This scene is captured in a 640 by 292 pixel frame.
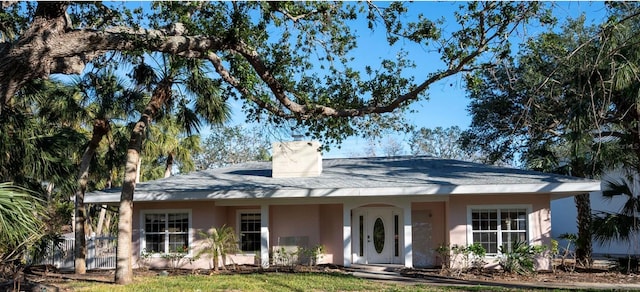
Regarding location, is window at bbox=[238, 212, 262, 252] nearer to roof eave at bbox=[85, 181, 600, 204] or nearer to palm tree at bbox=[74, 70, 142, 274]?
roof eave at bbox=[85, 181, 600, 204]

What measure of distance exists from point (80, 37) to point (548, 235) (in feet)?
46.7

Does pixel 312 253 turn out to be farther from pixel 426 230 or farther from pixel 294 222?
pixel 426 230

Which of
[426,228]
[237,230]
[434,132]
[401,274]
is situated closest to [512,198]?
[426,228]

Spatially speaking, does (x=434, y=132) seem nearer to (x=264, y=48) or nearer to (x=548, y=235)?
(x=548, y=235)

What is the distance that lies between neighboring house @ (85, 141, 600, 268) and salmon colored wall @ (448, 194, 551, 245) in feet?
0.10

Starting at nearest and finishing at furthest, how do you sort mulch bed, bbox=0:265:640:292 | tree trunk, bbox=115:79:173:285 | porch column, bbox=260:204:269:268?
tree trunk, bbox=115:79:173:285
mulch bed, bbox=0:265:640:292
porch column, bbox=260:204:269:268

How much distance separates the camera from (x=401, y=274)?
16828 millimetres

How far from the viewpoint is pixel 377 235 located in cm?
1981

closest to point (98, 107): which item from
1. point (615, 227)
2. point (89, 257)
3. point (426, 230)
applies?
point (89, 257)

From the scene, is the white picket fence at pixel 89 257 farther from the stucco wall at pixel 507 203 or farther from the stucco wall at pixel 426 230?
the stucco wall at pixel 507 203

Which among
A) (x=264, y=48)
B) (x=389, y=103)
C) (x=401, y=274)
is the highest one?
(x=264, y=48)

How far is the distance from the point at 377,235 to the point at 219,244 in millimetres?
5395

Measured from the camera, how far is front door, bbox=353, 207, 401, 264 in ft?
64.5

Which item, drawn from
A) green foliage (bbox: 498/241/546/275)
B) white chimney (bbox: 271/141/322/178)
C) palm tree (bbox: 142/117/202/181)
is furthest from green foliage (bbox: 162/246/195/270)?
palm tree (bbox: 142/117/202/181)
